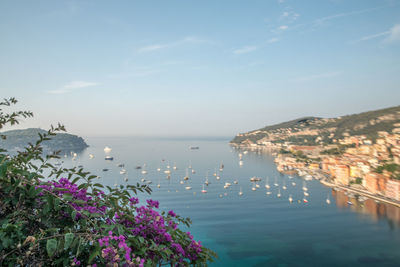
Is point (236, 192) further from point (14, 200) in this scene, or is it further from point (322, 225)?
point (14, 200)

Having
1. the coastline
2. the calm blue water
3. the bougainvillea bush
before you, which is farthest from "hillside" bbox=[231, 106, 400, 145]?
the bougainvillea bush

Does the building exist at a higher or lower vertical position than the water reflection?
higher

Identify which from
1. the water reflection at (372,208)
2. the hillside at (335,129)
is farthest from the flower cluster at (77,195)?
the hillside at (335,129)

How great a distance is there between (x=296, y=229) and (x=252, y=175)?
33.9 metres

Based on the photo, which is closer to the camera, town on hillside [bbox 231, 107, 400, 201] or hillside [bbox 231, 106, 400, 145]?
town on hillside [bbox 231, 107, 400, 201]

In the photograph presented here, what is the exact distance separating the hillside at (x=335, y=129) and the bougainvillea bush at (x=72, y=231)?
91.1 meters

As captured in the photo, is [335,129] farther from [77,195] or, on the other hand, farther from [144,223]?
[77,195]

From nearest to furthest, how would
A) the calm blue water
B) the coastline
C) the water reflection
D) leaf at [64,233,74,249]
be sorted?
leaf at [64,233,74,249] < the calm blue water < the water reflection < the coastline

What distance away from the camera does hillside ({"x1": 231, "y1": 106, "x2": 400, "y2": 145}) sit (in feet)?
301

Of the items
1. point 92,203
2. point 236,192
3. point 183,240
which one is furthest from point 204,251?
point 236,192

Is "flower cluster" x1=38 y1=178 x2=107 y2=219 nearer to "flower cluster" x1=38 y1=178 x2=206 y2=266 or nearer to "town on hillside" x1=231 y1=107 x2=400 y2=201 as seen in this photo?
"flower cluster" x1=38 y1=178 x2=206 y2=266

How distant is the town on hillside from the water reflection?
144 inches

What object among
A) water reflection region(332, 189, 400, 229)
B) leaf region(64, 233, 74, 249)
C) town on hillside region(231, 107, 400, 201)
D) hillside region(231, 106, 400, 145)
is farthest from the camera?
hillside region(231, 106, 400, 145)

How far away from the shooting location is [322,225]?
1297 inches
